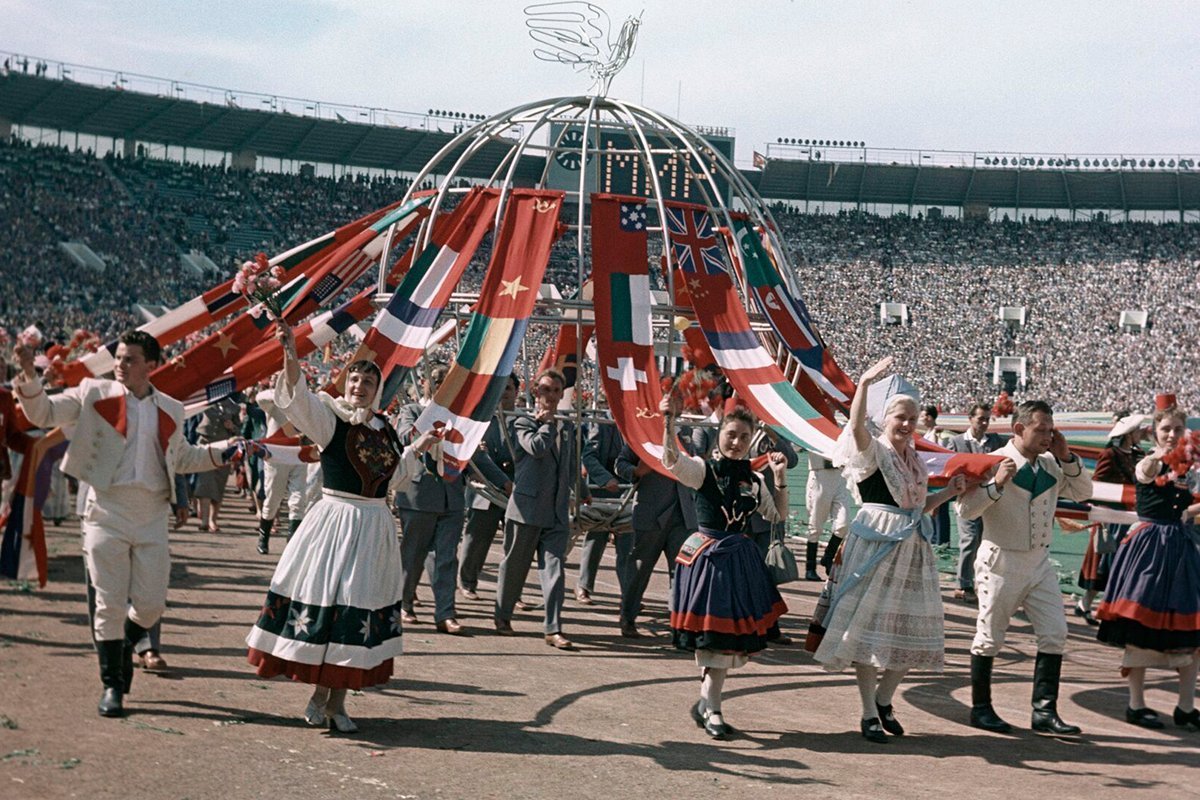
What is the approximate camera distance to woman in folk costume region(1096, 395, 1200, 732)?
663 centimetres

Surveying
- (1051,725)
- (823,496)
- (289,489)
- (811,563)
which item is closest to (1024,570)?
(1051,725)

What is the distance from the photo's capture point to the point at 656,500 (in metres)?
8.30

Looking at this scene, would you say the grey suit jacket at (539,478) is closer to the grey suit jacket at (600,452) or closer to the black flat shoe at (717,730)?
the grey suit jacket at (600,452)

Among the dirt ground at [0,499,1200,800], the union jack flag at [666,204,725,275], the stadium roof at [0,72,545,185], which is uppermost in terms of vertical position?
the stadium roof at [0,72,545,185]

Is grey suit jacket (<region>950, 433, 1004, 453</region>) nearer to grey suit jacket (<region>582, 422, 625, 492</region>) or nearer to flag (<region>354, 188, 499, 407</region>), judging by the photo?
grey suit jacket (<region>582, 422, 625, 492</region>)

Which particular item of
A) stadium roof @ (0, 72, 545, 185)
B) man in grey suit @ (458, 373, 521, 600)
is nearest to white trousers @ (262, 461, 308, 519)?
man in grey suit @ (458, 373, 521, 600)

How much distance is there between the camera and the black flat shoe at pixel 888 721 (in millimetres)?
6148

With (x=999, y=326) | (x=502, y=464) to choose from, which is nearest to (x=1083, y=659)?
(x=502, y=464)

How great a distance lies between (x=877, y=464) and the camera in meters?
6.02

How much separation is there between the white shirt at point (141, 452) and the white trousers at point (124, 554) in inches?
2.0

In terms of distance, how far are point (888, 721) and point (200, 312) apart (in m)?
4.65

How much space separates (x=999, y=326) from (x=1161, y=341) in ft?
16.4

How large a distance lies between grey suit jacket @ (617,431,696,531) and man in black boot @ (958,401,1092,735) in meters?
2.26

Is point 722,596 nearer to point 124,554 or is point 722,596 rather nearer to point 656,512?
point 656,512
